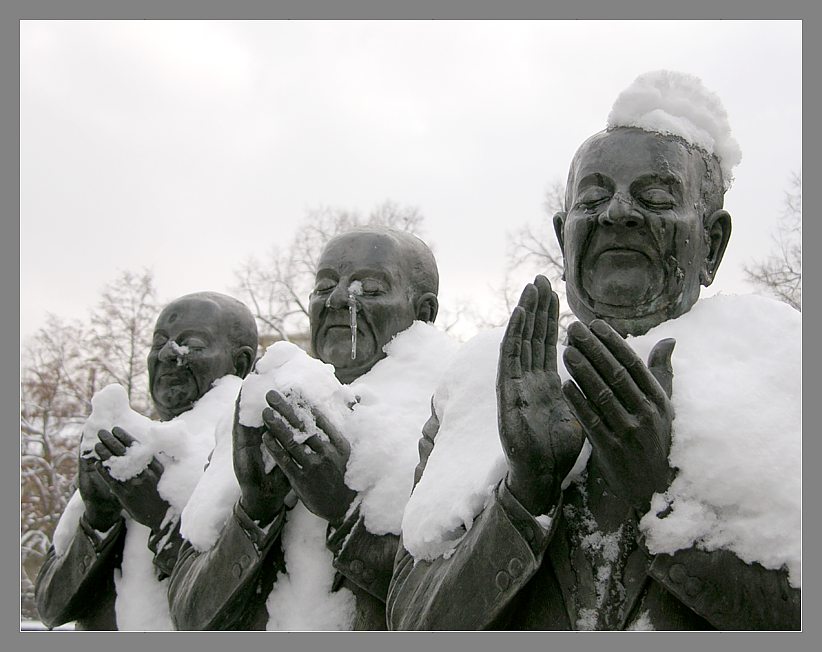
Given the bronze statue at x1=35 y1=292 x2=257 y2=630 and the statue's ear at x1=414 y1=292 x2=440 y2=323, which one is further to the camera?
the bronze statue at x1=35 y1=292 x2=257 y2=630

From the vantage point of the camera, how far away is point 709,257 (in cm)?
323

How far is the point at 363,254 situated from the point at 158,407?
1.72 metres

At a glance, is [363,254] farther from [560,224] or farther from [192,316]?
[192,316]

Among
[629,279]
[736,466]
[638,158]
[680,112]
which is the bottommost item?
[736,466]

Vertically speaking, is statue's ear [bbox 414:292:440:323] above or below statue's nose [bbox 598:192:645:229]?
below

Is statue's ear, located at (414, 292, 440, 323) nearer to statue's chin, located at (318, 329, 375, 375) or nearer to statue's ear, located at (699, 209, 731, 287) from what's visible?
statue's chin, located at (318, 329, 375, 375)

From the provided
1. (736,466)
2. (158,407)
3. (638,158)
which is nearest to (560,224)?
(638,158)

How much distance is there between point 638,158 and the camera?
306cm

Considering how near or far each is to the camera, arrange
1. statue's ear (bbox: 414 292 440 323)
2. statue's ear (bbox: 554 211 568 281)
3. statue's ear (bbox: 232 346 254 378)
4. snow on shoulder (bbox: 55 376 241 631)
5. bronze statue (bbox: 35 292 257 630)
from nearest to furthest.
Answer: statue's ear (bbox: 554 211 568 281) → statue's ear (bbox: 414 292 440 323) → snow on shoulder (bbox: 55 376 241 631) → bronze statue (bbox: 35 292 257 630) → statue's ear (bbox: 232 346 254 378)

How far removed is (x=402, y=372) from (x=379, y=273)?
1.46 feet

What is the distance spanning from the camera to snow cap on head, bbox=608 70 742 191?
10.4ft

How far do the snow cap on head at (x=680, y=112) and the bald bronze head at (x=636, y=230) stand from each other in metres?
0.04

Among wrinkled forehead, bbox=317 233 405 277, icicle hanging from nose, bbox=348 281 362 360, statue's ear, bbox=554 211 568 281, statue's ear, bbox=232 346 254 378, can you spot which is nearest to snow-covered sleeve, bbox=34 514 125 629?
statue's ear, bbox=232 346 254 378

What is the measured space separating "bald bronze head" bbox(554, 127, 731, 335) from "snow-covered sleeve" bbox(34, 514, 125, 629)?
3015 millimetres
